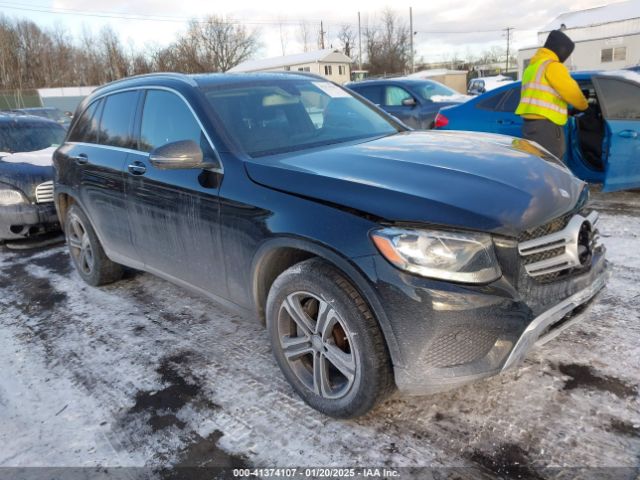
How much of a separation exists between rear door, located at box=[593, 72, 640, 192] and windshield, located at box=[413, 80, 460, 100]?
5010mm

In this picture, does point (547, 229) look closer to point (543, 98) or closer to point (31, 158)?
point (543, 98)

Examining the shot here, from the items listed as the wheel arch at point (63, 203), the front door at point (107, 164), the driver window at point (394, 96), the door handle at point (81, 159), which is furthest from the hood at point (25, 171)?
the driver window at point (394, 96)

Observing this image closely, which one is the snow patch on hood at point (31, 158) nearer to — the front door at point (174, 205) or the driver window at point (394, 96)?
the front door at point (174, 205)

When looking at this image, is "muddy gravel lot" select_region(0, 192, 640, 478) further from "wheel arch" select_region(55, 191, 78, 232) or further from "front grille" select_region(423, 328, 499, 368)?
"wheel arch" select_region(55, 191, 78, 232)

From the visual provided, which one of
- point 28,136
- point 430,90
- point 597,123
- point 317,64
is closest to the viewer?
point 597,123

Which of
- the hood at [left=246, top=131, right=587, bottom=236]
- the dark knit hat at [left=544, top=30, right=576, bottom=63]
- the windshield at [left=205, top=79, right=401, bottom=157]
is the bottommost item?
the hood at [left=246, top=131, right=587, bottom=236]

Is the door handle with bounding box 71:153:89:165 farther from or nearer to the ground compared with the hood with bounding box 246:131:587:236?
farther from the ground

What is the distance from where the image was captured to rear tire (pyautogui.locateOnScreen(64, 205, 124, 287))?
14.5 feet

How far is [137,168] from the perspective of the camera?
11.5 ft

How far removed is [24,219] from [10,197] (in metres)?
0.30

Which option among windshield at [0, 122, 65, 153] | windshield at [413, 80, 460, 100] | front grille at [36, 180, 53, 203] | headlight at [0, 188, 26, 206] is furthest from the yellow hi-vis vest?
windshield at [0, 122, 65, 153]

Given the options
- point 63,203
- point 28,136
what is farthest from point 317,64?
point 63,203

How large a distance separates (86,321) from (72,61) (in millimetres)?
77634

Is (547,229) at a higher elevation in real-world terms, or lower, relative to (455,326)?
higher
